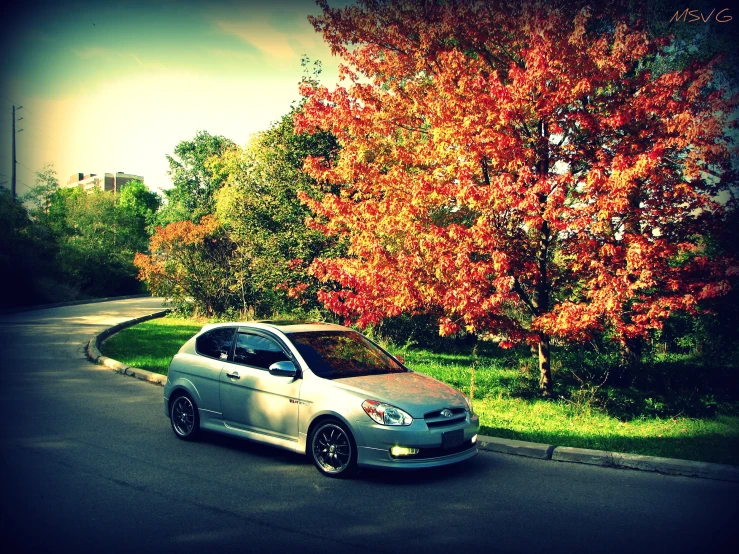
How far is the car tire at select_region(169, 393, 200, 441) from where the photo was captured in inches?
301

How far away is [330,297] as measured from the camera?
11.5 metres

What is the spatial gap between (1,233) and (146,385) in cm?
2515

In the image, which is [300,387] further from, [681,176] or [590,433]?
[681,176]

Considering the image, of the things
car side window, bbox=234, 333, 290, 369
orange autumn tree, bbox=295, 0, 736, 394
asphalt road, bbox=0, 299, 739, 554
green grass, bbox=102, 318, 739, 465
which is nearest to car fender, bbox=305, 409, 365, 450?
asphalt road, bbox=0, 299, 739, 554

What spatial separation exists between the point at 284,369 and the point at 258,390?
0.55 metres

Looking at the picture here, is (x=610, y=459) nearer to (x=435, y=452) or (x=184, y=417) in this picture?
(x=435, y=452)

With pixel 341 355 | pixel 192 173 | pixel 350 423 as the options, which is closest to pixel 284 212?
pixel 341 355

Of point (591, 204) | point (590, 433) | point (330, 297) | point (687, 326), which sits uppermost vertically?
point (591, 204)

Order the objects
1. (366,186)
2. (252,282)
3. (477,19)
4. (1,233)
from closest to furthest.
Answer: (477,19)
(366,186)
(252,282)
(1,233)

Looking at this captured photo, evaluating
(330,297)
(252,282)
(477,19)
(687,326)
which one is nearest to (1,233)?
(252,282)

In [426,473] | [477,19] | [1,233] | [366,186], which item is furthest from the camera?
[1,233]

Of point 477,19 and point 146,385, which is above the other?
point 477,19

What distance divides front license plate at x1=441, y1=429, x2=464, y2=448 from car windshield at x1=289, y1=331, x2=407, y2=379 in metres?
1.25

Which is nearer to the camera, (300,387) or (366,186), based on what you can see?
(300,387)
